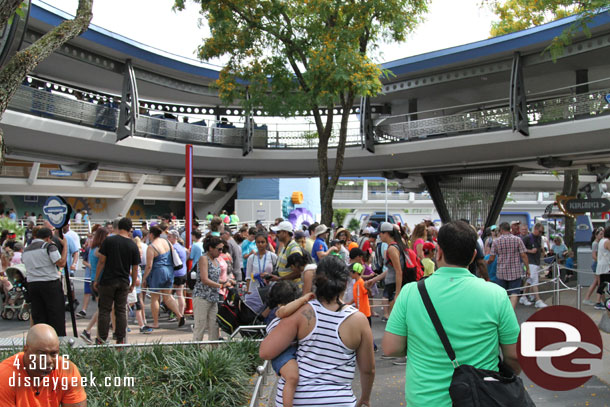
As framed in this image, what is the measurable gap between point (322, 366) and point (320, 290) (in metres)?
0.48

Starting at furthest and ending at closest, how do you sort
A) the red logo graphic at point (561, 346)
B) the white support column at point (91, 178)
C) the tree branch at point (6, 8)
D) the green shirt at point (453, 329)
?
1. the white support column at point (91, 178)
2. the tree branch at point (6, 8)
3. the red logo graphic at point (561, 346)
4. the green shirt at point (453, 329)

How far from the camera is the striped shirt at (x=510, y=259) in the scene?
393 inches

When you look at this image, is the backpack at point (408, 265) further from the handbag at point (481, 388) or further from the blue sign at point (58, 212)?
the handbag at point (481, 388)

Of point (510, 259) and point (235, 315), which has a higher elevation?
point (510, 259)

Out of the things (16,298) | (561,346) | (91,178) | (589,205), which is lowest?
(16,298)

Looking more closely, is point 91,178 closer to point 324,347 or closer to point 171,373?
point 171,373

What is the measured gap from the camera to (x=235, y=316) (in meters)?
6.94

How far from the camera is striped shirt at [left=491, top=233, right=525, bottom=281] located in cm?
998

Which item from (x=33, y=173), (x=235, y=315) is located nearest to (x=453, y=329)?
(x=235, y=315)

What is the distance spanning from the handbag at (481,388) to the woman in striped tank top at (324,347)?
793mm

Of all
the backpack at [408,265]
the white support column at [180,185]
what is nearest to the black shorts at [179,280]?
the backpack at [408,265]

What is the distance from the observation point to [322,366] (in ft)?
10.9

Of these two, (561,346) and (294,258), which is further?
(294,258)

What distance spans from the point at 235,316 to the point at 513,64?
17.4 meters
